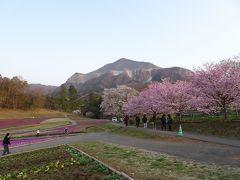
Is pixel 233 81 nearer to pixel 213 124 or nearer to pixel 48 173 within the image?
pixel 213 124

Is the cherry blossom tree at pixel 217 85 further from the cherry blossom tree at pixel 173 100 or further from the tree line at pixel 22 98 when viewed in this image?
the tree line at pixel 22 98

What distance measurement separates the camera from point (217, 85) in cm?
3300

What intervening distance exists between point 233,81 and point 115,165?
20.6m

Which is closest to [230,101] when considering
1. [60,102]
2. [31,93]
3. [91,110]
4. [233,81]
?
[233,81]

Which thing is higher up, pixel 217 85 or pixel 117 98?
pixel 117 98

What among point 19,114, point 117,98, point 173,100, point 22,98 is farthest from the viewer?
point 22,98

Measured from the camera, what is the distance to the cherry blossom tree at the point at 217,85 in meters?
32.1

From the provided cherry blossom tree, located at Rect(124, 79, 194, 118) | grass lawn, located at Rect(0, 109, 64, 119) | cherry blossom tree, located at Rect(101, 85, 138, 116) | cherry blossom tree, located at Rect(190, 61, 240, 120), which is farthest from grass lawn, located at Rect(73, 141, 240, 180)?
grass lawn, located at Rect(0, 109, 64, 119)

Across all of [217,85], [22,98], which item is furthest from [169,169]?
[22,98]

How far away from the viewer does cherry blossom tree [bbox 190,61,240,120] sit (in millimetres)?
32125

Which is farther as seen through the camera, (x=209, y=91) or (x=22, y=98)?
(x=22, y=98)

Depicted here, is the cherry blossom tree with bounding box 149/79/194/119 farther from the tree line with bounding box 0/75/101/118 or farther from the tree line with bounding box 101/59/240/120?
the tree line with bounding box 0/75/101/118

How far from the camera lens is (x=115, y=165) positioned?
51.6 ft

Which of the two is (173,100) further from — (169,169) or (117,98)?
(117,98)
